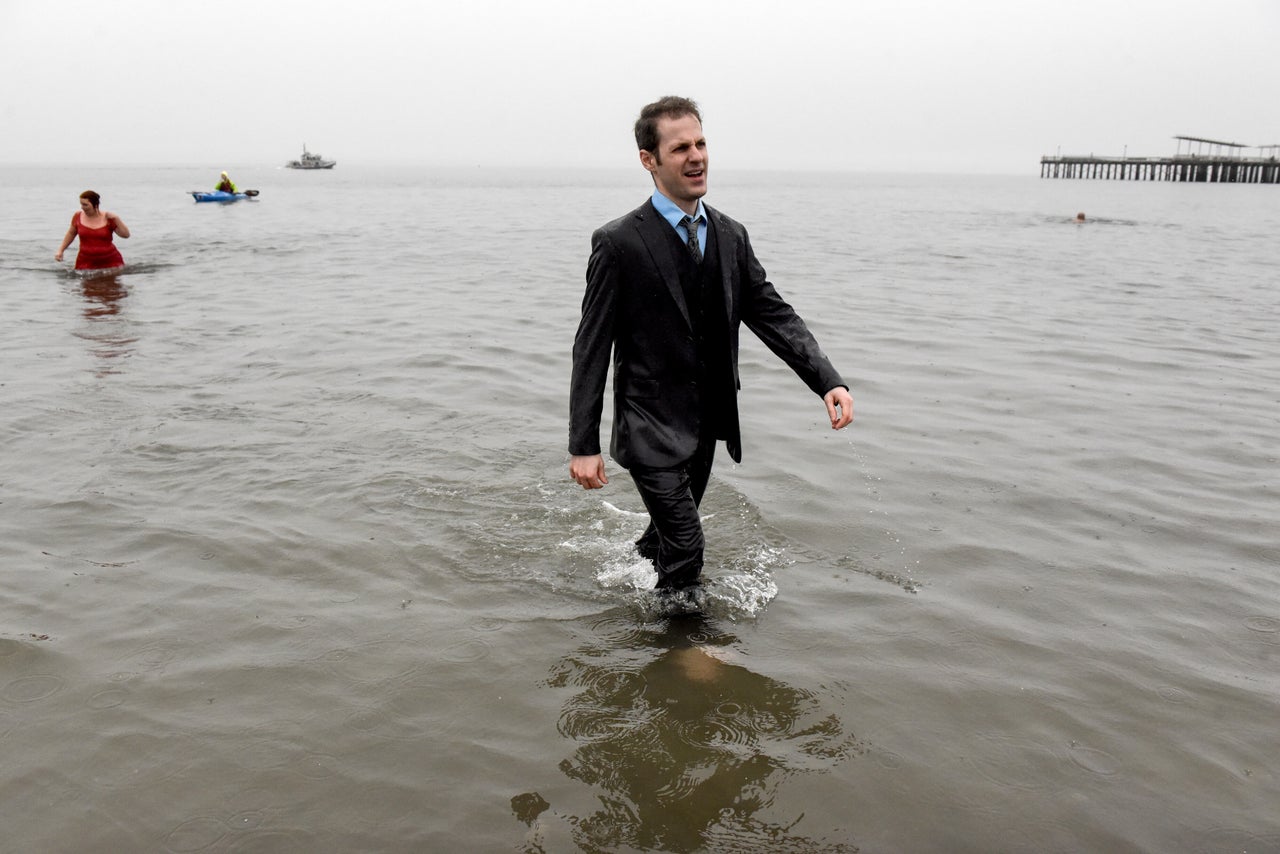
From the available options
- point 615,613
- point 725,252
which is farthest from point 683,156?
point 615,613

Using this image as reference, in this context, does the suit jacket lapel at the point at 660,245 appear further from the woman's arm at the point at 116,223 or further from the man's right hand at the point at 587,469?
the woman's arm at the point at 116,223

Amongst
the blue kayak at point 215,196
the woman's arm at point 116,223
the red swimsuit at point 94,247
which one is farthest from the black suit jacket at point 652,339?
the blue kayak at point 215,196

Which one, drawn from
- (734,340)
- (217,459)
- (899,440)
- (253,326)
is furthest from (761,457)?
(253,326)

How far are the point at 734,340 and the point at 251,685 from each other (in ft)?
7.62

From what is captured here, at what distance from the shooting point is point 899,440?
7.38 meters

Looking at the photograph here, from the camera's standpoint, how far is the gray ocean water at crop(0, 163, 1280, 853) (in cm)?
319

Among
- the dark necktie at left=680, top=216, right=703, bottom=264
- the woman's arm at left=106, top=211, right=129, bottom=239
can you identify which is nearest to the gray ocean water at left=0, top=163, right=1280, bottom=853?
the dark necktie at left=680, top=216, right=703, bottom=264

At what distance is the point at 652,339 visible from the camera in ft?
12.9

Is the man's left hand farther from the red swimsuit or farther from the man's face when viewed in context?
the red swimsuit

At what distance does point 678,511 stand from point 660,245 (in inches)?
43.1

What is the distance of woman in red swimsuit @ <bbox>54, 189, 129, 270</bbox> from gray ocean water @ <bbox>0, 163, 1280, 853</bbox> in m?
6.58

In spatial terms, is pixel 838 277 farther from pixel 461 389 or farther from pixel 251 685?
pixel 251 685

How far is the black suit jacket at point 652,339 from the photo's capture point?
12.5 ft

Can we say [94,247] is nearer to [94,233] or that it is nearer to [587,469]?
[94,233]
